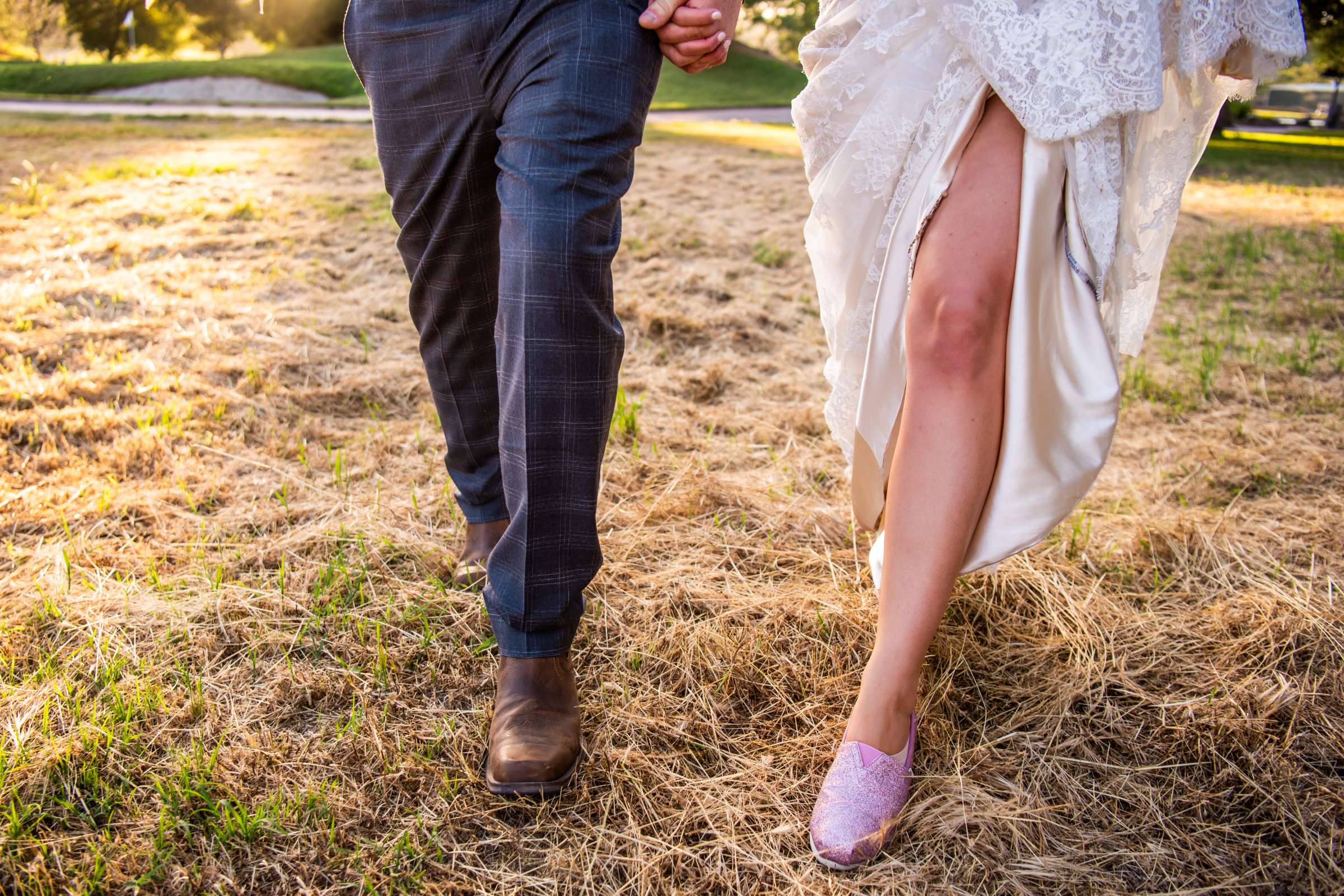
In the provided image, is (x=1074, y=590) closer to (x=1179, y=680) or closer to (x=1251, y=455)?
(x=1179, y=680)

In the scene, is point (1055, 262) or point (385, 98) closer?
point (1055, 262)

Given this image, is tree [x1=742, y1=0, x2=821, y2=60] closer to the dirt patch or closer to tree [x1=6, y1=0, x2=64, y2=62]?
the dirt patch

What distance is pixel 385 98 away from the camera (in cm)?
153

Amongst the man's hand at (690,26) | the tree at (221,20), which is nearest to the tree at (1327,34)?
the man's hand at (690,26)

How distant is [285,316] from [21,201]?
3012mm

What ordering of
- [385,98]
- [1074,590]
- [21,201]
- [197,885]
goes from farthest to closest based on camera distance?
[21,201] < [1074,590] < [385,98] < [197,885]

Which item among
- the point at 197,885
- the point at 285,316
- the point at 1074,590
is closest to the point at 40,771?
the point at 197,885

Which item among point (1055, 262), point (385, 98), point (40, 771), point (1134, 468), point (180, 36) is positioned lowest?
point (1134, 468)

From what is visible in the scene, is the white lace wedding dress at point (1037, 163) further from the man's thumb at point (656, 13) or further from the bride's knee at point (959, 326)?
the man's thumb at point (656, 13)

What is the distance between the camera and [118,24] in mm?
29812

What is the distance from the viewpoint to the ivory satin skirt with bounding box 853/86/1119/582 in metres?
1.29

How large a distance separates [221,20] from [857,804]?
39.3 metres

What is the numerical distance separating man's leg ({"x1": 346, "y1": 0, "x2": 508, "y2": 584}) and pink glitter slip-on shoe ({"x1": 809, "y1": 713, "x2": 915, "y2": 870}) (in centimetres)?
78

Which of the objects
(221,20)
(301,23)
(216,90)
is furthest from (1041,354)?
(221,20)
